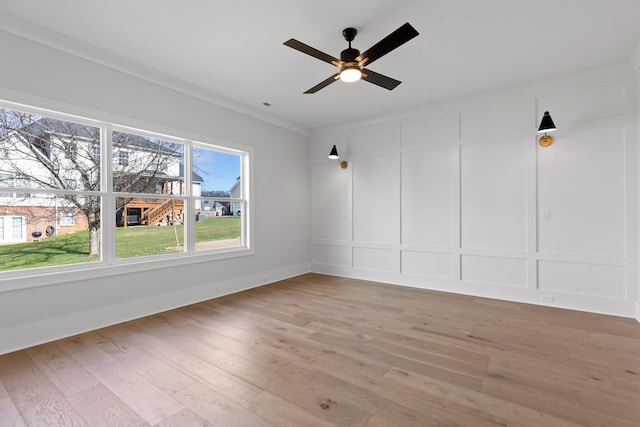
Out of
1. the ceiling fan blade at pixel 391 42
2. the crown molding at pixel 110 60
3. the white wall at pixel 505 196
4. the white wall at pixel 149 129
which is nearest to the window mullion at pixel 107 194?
the white wall at pixel 149 129

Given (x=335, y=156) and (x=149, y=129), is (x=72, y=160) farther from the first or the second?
(x=335, y=156)

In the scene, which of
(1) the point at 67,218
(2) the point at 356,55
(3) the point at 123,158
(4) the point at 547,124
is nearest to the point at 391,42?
(2) the point at 356,55

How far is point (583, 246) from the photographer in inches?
141

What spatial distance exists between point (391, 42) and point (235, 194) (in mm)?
3304

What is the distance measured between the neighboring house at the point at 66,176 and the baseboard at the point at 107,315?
33.2 inches

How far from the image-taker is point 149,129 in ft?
11.6

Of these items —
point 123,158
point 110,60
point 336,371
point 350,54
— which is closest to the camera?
point 336,371

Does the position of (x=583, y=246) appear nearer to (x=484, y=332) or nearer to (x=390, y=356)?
(x=484, y=332)

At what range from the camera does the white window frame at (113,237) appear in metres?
2.76

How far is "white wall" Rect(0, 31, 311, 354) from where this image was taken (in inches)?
105

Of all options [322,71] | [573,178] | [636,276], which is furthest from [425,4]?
[636,276]

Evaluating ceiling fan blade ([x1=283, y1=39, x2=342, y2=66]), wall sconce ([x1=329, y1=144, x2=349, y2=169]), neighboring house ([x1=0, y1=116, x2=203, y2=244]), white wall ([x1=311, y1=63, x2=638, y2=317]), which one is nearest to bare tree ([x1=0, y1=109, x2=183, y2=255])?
neighboring house ([x1=0, y1=116, x2=203, y2=244])

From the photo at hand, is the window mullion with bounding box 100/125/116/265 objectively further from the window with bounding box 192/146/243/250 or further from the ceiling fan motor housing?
the ceiling fan motor housing

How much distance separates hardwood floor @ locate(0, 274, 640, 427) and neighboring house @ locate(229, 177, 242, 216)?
67.5 inches
